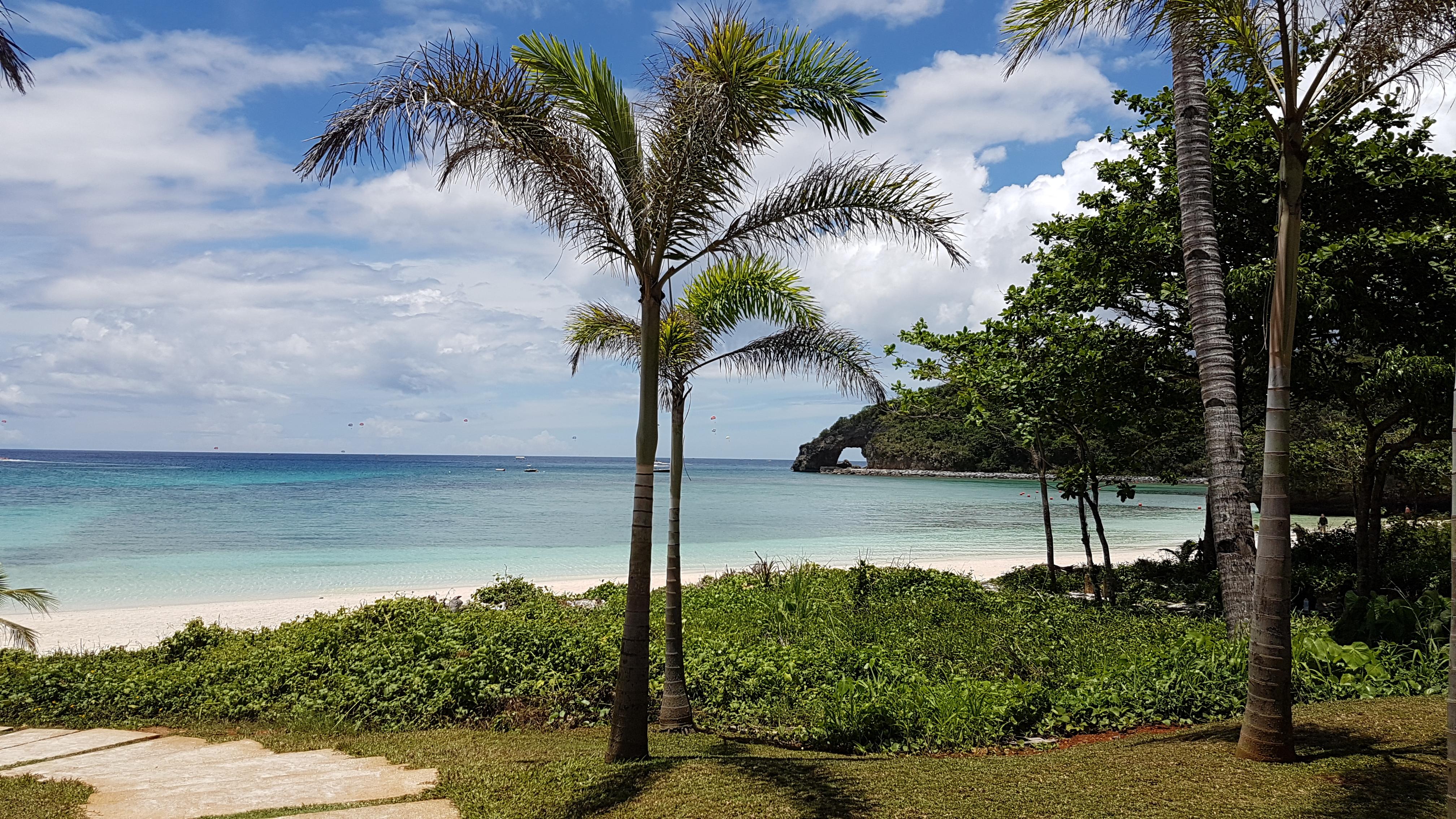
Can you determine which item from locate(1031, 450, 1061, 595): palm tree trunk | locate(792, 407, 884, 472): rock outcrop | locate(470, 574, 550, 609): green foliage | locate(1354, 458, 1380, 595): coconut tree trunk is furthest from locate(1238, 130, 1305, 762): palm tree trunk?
locate(792, 407, 884, 472): rock outcrop

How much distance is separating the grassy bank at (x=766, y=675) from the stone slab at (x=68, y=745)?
43 centimetres

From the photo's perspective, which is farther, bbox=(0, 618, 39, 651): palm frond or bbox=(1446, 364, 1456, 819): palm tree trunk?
bbox=(0, 618, 39, 651): palm frond

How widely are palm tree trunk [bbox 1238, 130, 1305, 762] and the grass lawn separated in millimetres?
509

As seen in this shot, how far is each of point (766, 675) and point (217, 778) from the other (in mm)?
4429

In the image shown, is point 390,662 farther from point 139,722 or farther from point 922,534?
point 922,534

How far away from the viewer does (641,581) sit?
6.11 meters

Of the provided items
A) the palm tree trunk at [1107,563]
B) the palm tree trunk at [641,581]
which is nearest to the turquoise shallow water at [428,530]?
the palm tree trunk at [1107,563]

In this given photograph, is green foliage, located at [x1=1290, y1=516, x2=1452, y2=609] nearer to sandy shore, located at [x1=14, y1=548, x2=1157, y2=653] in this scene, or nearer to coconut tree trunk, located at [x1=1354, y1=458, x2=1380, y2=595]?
coconut tree trunk, located at [x1=1354, y1=458, x2=1380, y2=595]

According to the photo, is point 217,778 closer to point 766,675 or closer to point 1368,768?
point 766,675

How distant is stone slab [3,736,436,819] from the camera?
16.5 ft

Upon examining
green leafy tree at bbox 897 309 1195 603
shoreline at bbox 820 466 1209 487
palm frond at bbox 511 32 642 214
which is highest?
palm frond at bbox 511 32 642 214

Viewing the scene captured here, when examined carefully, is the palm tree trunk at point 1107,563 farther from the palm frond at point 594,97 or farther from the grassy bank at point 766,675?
the palm frond at point 594,97

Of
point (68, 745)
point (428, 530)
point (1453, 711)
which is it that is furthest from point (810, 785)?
point (428, 530)

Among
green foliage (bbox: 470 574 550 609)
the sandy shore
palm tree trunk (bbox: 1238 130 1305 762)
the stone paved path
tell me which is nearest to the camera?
the stone paved path
